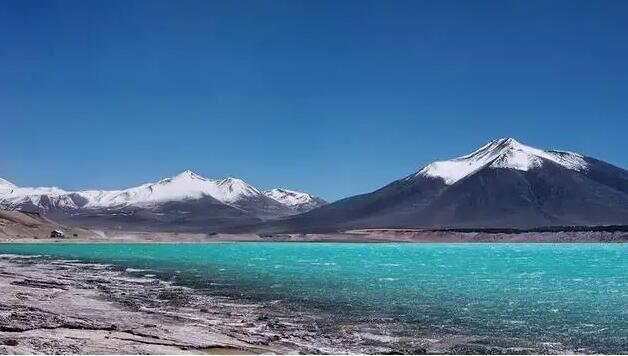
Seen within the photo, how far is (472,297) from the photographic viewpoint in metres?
30.4

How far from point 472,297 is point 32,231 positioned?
148896 mm

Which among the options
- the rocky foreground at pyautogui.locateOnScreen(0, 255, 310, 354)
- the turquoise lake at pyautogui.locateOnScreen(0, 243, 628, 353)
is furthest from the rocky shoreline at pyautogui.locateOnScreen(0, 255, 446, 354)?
the turquoise lake at pyautogui.locateOnScreen(0, 243, 628, 353)

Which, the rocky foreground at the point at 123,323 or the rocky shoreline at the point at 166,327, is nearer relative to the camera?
the rocky foreground at the point at 123,323

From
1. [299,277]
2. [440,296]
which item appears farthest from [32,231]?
[440,296]

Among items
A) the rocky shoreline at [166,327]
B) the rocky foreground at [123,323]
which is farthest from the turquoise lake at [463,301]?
the rocky foreground at [123,323]

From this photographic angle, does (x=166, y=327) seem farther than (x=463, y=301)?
No

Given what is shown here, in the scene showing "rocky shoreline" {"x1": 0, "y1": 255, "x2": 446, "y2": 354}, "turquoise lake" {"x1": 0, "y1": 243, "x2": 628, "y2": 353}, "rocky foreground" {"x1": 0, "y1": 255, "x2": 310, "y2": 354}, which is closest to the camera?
"rocky foreground" {"x1": 0, "y1": 255, "x2": 310, "y2": 354}

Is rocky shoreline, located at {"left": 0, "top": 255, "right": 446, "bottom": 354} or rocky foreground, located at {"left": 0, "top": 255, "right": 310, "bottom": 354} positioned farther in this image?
rocky shoreline, located at {"left": 0, "top": 255, "right": 446, "bottom": 354}

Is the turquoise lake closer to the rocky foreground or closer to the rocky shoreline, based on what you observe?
the rocky shoreline

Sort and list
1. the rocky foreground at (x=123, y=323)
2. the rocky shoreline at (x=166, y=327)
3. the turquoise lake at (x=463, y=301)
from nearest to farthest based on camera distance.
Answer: the rocky foreground at (x=123, y=323)
the rocky shoreline at (x=166, y=327)
the turquoise lake at (x=463, y=301)

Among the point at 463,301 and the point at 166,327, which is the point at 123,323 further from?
the point at 463,301

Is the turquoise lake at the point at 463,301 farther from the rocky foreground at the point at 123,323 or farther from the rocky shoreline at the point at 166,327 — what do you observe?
the rocky foreground at the point at 123,323

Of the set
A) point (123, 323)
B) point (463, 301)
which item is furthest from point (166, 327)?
point (463, 301)

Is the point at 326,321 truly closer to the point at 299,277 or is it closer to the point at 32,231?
the point at 299,277
